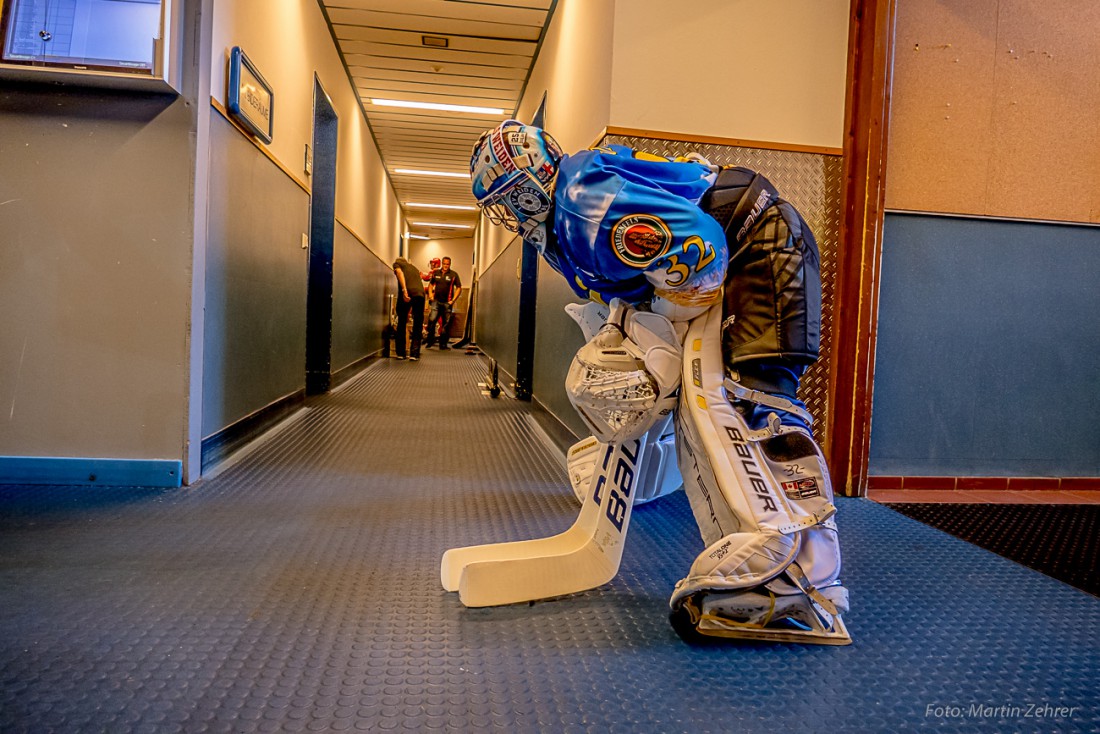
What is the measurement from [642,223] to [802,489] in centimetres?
63

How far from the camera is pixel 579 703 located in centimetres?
107

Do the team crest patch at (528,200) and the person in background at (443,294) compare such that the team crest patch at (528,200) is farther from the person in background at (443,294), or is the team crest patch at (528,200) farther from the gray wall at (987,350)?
the person in background at (443,294)

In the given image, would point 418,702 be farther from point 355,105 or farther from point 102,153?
point 355,105

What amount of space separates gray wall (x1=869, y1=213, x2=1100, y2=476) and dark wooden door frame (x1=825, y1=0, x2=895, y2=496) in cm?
15

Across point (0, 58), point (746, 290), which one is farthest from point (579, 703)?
point (0, 58)

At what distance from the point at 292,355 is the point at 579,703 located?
3525 mm

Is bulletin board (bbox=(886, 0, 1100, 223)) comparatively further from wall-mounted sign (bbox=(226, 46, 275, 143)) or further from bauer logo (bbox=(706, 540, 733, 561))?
wall-mounted sign (bbox=(226, 46, 275, 143))

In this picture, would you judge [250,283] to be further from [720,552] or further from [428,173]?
[428,173]

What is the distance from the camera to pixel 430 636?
Result: 4.24ft

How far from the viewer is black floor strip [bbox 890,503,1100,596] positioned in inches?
72.4

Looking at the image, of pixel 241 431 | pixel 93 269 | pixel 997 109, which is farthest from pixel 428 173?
pixel 997 109

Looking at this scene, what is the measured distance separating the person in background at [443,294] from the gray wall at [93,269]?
8.22 m

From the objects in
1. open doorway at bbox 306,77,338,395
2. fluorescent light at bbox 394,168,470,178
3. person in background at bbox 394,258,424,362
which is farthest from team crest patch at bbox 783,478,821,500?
fluorescent light at bbox 394,168,470,178

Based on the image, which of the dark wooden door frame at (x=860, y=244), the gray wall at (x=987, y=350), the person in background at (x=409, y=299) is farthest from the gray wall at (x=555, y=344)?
the person in background at (x=409, y=299)
